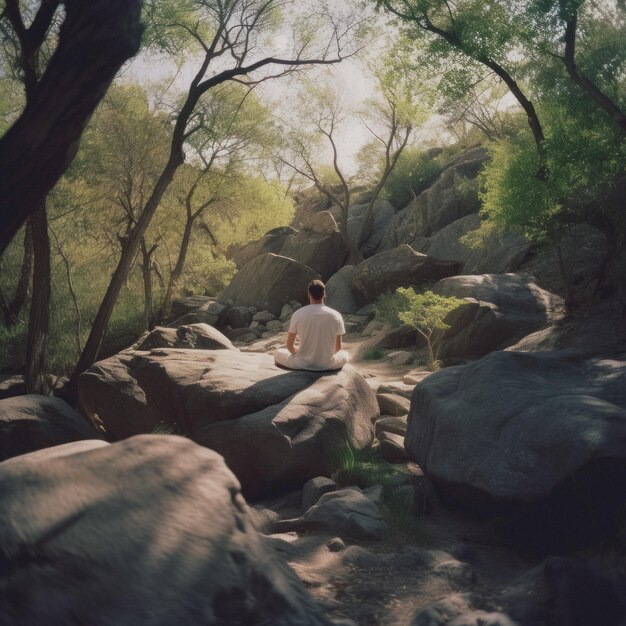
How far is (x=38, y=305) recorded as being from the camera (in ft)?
36.6

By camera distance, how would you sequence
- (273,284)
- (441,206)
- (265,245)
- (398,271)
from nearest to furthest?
(398,271) < (273,284) < (441,206) < (265,245)

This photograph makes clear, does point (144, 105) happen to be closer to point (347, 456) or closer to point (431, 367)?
point (431, 367)

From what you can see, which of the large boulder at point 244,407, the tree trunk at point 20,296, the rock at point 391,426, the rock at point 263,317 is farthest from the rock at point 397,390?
the rock at point 263,317

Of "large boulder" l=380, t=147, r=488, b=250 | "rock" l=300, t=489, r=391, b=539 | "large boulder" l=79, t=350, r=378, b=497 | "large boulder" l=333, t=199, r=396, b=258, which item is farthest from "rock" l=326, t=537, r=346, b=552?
"large boulder" l=333, t=199, r=396, b=258

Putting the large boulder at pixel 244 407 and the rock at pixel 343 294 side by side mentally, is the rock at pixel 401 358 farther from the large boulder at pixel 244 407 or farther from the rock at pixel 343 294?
the rock at pixel 343 294

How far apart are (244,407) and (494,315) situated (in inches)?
300

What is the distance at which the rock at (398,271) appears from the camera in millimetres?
20562

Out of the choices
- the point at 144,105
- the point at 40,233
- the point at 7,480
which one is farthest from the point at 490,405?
the point at 144,105

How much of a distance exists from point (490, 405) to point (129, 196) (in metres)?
16.4

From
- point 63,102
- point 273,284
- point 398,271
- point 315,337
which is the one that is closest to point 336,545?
point 63,102

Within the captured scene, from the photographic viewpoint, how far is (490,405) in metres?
5.53

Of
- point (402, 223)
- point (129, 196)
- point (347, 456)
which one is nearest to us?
point (347, 456)

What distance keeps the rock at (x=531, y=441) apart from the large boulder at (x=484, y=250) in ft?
40.7

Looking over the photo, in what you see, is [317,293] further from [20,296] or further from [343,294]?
[343,294]
